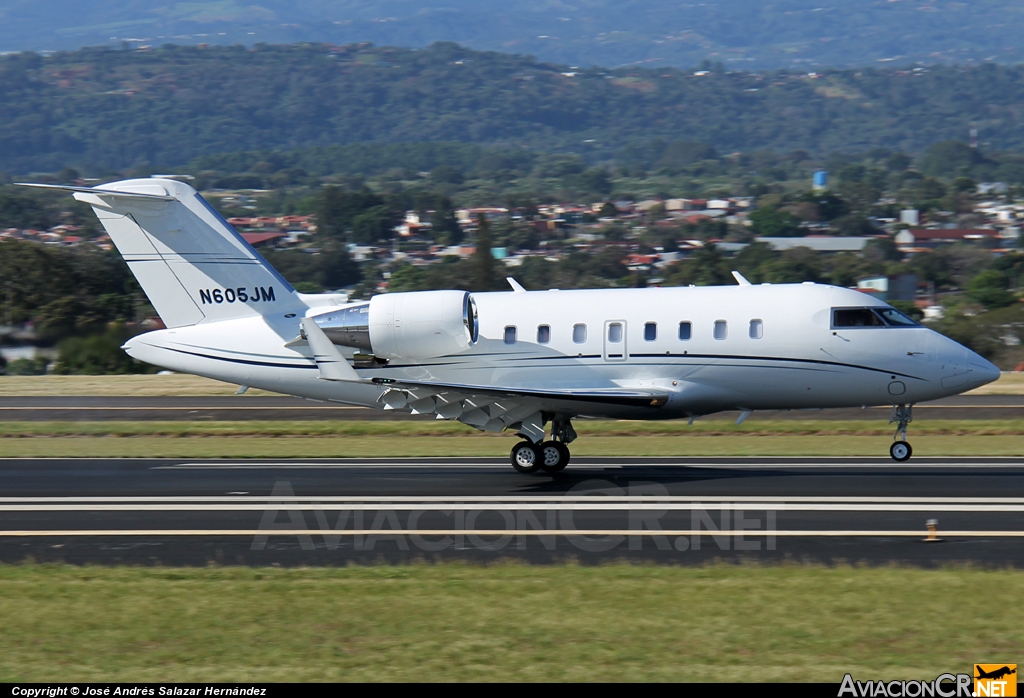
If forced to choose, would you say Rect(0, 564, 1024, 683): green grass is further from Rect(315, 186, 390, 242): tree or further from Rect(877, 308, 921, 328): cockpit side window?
Rect(315, 186, 390, 242): tree

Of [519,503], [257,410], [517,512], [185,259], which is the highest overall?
[185,259]

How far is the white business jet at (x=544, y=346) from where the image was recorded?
68.3 ft

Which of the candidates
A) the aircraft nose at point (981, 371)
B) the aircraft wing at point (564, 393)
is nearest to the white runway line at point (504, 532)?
the aircraft wing at point (564, 393)

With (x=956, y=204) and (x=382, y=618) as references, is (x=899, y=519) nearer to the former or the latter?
(x=382, y=618)

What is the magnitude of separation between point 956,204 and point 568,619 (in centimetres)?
18113

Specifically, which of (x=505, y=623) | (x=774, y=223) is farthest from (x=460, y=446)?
(x=774, y=223)

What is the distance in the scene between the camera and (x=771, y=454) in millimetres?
24250

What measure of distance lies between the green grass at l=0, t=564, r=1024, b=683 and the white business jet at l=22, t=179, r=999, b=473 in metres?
7.62

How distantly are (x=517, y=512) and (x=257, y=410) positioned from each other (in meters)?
19.7

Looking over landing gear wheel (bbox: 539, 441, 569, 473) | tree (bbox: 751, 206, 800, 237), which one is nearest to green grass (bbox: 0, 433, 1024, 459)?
landing gear wheel (bbox: 539, 441, 569, 473)

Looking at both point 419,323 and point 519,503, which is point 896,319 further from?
point 419,323

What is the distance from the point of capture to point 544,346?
21594mm

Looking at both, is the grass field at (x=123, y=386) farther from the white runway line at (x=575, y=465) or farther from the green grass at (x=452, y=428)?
the white runway line at (x=575, y=465)

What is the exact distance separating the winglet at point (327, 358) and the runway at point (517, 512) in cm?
202
